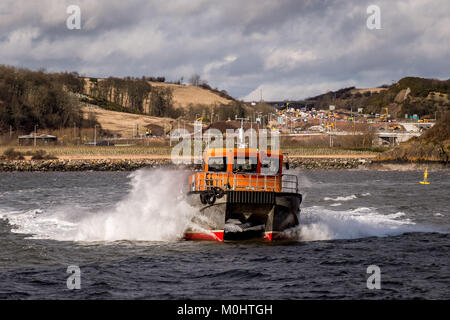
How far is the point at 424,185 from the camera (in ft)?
185

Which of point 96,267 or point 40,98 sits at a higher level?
point 40,98

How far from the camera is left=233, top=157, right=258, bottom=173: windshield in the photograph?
24.5 m

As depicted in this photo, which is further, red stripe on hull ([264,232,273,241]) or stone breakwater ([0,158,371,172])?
stone breakwater ([0,158,371,172])

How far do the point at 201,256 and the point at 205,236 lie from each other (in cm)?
274

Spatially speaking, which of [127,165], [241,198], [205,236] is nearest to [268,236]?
[241,198]

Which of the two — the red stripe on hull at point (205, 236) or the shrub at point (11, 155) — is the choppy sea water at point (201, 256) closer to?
the red stripe on hull at point (205, 236)

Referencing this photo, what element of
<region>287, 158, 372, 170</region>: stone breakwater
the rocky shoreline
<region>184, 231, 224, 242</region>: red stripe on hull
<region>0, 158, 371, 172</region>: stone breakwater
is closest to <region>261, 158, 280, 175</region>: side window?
<region>184, 231, 224, 242</region>: red stripe on hull

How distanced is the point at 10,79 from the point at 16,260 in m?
140

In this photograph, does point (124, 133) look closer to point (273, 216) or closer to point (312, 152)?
point (312, 152)

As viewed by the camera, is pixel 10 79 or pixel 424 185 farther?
pixel 10 79

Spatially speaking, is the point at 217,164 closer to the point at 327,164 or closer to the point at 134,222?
the point at 134,222

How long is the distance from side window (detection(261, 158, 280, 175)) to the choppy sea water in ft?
7.96

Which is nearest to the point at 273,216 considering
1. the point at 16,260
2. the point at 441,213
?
the point at 16,260

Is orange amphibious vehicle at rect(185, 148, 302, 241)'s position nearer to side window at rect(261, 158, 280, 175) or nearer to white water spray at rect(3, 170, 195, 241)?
side window at rect(261, 158, 280, 175)
